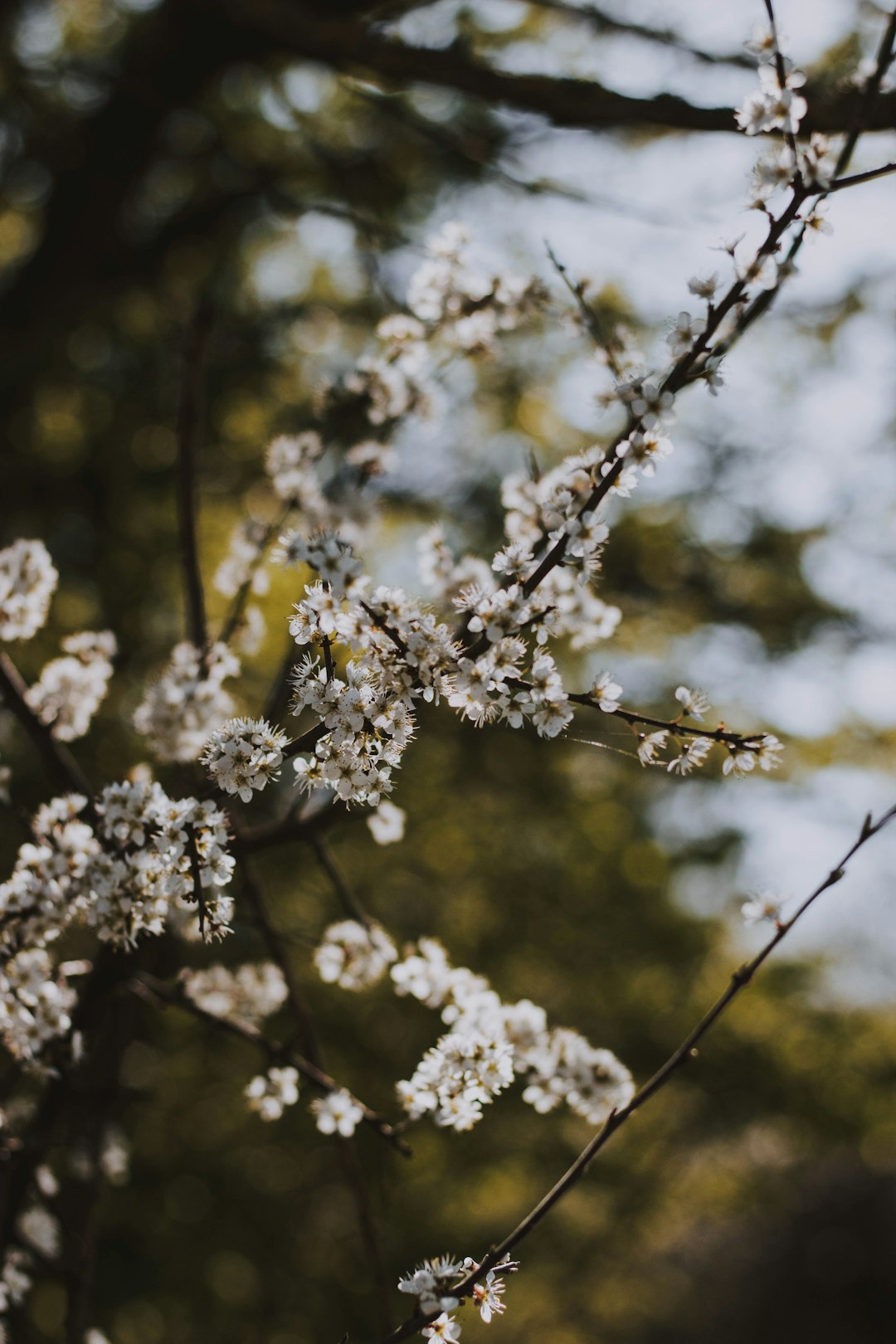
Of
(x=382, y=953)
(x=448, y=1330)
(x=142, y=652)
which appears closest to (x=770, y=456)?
(x=142, y=652)

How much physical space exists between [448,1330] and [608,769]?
614cm

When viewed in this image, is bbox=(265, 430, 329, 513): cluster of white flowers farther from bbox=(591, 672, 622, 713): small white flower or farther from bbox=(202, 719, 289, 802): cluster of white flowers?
bbox=(591, 672, 622, 713): small white flower

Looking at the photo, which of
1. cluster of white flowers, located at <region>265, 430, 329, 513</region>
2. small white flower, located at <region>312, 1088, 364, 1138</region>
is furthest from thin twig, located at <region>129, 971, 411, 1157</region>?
cluster of white flowers, located at <region>265, 430, 329, 513</region>

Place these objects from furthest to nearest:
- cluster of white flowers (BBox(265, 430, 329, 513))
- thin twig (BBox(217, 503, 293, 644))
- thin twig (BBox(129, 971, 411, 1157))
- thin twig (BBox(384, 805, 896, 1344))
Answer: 1. cluster of white flowers (BBox(265, 430, 329, 513))
2. thin twig (BBox(217, 503, 293, 644))
3. thin twig (BBox(129, 971, 411, 1157))
4. thin twig (BBox(384, 805, 896, 1344))

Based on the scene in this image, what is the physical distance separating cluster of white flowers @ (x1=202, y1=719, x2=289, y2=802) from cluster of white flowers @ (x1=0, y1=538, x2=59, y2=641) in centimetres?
114

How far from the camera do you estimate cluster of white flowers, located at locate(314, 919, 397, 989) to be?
291 centimetres

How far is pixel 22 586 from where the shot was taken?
2.67 m

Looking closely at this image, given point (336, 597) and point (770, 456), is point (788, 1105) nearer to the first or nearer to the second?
point (770, 456)

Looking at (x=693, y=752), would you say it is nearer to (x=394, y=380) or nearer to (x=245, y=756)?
(x=245, y=756)

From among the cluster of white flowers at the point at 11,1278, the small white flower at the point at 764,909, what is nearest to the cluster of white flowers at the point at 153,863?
the small white flower at the point at 764,909

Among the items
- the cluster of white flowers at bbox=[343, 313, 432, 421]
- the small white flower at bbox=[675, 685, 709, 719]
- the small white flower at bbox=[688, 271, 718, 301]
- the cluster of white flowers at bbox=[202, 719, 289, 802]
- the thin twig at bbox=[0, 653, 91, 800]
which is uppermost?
the cluster of white flowers at bbox=[343, 313, 432, 421]

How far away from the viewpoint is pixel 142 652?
6.37 meters

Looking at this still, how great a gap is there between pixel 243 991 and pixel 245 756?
1578 mm

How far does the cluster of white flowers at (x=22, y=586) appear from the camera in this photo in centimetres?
265
